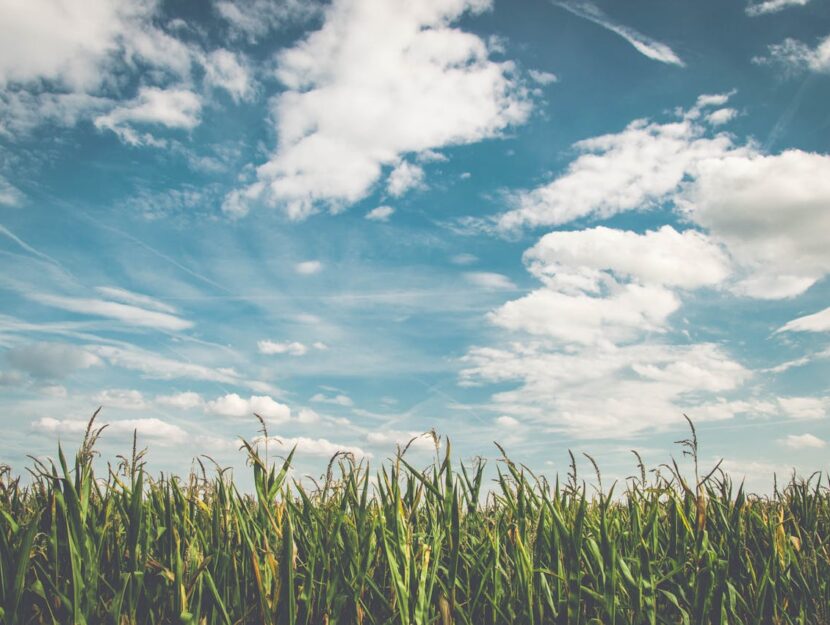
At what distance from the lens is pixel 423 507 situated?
16.6 feet

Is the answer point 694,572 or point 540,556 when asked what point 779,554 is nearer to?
point 694,572

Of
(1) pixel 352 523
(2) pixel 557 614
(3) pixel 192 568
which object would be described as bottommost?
(2) pixel 557 614

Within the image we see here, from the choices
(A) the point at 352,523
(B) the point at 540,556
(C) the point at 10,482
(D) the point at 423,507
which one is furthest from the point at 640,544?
(C) the point at 10,482

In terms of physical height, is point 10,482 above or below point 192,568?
above

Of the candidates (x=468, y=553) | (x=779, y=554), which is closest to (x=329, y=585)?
(x=468, y=553)

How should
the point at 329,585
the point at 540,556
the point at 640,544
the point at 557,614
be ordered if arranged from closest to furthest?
the point at 329,585 < the point at 557,614 < the point at 540,556 < the point at 640,544

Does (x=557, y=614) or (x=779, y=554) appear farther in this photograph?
(x=779, y=554)

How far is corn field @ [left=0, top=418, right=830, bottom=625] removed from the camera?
3307 mm

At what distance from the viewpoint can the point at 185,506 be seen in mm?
4172

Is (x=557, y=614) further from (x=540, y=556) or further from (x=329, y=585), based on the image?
(x=329, y=585)

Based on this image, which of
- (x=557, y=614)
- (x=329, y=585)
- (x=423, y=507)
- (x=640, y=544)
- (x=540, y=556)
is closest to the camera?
(x=329, y=585)

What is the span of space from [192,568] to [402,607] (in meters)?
Result: 1.32

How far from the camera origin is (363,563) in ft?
11.8

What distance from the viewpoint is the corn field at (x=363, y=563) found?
3.31 m
